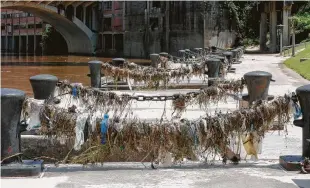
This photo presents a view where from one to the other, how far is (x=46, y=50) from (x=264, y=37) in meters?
31.5

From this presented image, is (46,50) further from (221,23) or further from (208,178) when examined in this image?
(208,178)

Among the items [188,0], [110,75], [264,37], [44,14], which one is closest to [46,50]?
[44,14]

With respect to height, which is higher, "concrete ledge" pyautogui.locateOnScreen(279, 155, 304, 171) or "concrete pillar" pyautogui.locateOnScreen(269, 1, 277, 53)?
"concrete pillar" pyautogui.locateOnScreen(269, 1, 277, 53)

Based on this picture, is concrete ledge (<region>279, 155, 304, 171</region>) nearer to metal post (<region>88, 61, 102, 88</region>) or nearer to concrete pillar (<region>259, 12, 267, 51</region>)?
metal post (<region>88, 61, 102, 88</region>)

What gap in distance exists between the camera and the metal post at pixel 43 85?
780cm

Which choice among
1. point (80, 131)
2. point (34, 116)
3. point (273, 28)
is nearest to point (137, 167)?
point (80, 131)

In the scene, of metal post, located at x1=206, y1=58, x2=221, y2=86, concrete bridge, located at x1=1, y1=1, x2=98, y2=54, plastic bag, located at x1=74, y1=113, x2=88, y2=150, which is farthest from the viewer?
concrete bridge, located at x1=1, y1=1, x2=98, y2=54

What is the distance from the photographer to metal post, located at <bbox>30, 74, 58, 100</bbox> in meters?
7.80

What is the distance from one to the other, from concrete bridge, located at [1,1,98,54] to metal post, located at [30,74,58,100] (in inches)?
1668

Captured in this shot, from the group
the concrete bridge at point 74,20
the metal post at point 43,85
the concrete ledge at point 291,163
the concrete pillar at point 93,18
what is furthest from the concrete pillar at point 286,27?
the concrete ledge at point 291,163

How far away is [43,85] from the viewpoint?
7.92 m

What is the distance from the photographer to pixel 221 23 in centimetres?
5019

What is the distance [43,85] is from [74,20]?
164 ft

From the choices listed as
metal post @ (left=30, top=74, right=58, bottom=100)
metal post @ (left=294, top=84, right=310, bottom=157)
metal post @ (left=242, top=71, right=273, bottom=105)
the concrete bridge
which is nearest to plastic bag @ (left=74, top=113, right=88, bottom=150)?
metal post @ (left=30, top=74, right=58, bottom=100)
